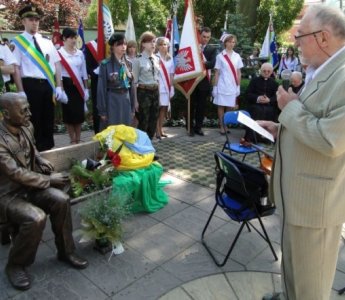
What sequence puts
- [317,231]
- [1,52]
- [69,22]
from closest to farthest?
[317,231], [1,52], [69,22]

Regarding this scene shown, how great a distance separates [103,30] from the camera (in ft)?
18.1

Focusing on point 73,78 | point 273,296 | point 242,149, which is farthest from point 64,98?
point 273,296

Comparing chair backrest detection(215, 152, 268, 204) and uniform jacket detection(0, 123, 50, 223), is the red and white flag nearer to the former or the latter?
chair backrest detection(215, 152, 268, 204)

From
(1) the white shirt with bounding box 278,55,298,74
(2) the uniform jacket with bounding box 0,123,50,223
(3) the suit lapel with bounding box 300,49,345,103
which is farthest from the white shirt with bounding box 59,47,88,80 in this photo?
(1) the white shirt with bounding box 278,55,298,74

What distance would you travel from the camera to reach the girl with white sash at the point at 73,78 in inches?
218

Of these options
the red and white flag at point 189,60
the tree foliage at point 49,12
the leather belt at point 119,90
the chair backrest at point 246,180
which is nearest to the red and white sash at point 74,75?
the leather belt at point 119,90

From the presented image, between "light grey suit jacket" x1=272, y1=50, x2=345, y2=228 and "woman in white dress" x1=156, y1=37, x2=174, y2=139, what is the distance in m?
4.84

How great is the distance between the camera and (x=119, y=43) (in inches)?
193

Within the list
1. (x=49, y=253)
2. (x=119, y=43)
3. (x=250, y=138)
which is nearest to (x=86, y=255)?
(x=49, y=253)

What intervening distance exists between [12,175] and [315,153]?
2.19 m

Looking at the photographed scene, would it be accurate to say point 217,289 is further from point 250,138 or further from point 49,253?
point 250,138

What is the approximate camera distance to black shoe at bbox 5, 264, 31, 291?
110 inches

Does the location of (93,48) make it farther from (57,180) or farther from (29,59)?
(57,180)

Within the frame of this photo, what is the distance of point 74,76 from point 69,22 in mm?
15384
